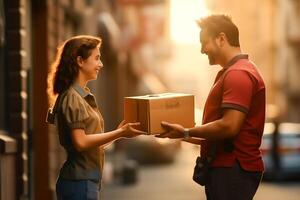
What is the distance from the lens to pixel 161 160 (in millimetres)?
30750

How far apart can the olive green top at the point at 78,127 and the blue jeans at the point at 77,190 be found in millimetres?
32

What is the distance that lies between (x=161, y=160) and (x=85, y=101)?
2543 cm

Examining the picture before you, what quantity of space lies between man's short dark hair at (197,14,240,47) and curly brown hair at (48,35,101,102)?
0.75 metres

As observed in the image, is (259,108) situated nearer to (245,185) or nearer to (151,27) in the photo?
(245,185)

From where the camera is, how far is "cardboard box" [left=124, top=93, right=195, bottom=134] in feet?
17.6

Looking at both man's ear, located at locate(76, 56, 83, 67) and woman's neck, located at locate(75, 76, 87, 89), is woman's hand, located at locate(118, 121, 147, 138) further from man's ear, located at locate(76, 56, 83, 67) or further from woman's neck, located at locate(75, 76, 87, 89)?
man's ear, located at locate(76, 56, 83, 67)

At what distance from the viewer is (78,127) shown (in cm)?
527

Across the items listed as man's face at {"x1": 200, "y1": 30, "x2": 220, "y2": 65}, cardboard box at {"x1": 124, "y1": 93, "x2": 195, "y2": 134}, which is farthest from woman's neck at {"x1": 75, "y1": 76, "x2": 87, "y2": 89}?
man's face at {"x1": 200, "y1": 30, "x2": 220, "y2": 65}

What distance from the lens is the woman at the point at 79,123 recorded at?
5.29m

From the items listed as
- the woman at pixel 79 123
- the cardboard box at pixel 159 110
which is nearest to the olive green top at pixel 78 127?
the woman at pixel 79 123

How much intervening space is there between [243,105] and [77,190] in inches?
46.7

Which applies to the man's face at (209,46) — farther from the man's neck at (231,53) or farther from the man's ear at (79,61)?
the man's ear at (79,61)

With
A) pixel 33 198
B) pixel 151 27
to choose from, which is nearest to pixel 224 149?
pixel 33 198

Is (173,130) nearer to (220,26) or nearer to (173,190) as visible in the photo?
(220,26)
